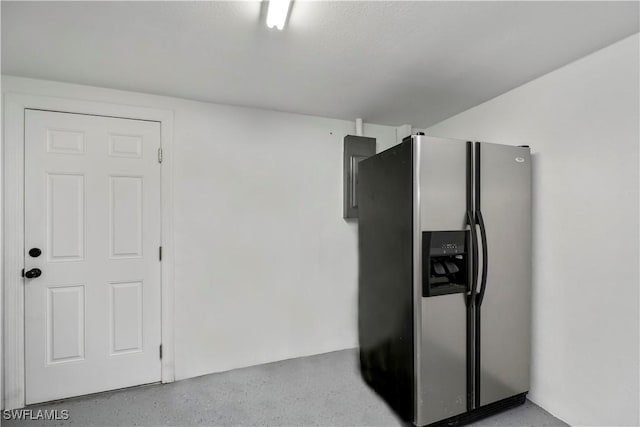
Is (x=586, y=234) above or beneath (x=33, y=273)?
above

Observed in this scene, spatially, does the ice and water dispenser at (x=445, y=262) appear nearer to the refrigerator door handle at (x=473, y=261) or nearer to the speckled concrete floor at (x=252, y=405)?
the refrigerator door handle at (x=473, y=261)

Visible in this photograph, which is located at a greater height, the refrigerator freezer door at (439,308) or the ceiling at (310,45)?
the ceiling at (310,45)

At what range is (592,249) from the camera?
5.39ft

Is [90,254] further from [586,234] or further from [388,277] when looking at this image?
[586,234]

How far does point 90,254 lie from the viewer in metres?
2.06

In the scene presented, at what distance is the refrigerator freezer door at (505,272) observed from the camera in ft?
5.79

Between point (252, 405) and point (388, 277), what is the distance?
1.26m

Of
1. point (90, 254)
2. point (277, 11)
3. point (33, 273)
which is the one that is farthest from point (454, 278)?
point (33, 273)

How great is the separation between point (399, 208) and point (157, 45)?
164 centimetres

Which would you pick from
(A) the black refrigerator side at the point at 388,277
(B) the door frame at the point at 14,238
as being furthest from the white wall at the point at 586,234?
(B) the door frame at the point at 14,238

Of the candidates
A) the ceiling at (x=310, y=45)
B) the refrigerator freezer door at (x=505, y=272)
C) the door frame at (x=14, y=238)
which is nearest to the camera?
the ceiling at (x=310, y=45)

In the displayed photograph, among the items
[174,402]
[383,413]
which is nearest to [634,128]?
[383,413]

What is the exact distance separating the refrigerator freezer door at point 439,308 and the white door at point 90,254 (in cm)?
189

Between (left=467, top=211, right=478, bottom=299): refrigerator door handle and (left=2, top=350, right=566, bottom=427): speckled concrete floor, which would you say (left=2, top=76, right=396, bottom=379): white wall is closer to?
(left=2, top=350, right=566, bottom=427): speckled concrete floor
